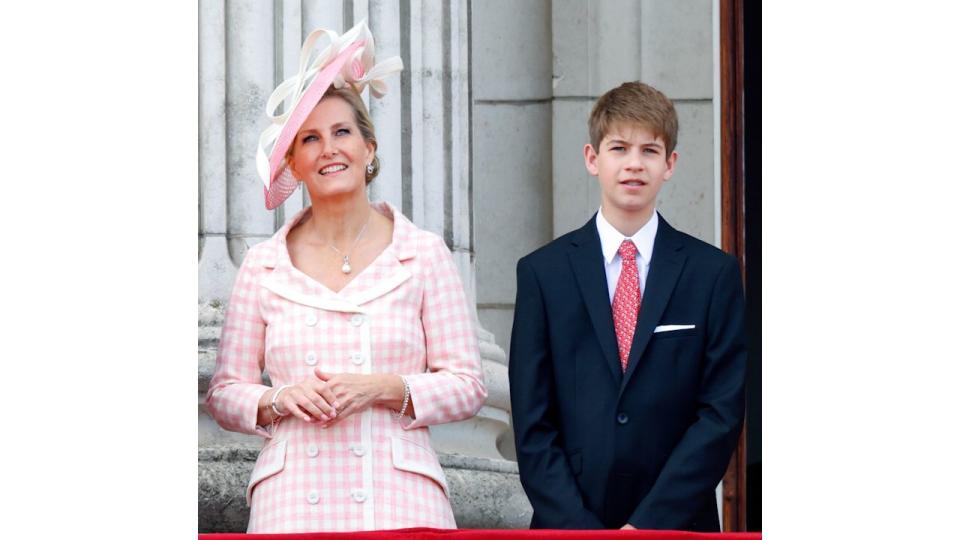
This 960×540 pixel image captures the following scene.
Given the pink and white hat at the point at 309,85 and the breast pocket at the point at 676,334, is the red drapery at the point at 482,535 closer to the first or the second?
the breast pocket at the point at 676,334

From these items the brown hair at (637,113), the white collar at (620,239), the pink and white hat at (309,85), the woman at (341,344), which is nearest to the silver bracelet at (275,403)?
the woman at (341,344)

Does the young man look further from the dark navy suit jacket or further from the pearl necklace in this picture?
the pearl necklace

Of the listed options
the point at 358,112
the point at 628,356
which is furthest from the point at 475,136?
the point at 628,356

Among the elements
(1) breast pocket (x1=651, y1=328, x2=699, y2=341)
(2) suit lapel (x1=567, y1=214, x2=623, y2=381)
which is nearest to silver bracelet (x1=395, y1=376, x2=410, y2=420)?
(2) suit lapel (x1=567, y1=214, x2=623, y2=381)

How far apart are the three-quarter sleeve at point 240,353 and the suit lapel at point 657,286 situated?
867mm

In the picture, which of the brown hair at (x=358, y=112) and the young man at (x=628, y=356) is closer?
the young man at (x=628, y=356)

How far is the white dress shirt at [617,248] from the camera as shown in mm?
5559

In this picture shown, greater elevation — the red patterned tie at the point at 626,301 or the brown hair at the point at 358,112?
the brown hair at the point at 358,112

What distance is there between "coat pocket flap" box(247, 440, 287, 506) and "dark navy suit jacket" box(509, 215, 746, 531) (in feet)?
1.83
